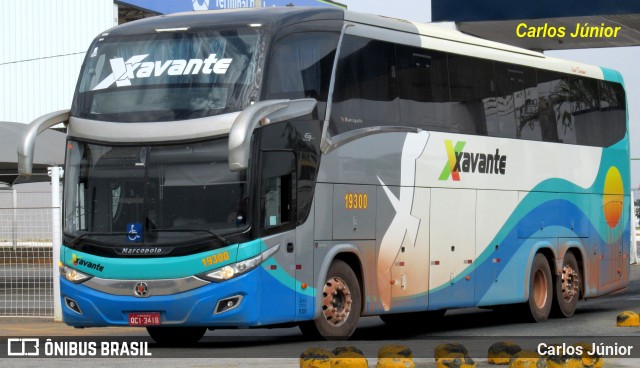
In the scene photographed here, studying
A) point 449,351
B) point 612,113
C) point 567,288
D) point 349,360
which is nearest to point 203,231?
point 349,360

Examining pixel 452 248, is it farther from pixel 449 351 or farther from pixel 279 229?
pixel 449 351

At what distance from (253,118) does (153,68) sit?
1637 millimetres

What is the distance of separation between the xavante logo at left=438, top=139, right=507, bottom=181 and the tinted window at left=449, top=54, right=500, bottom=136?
29cm

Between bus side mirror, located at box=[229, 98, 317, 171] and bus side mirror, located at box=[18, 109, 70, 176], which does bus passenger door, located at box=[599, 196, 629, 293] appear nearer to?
bus side mirror, located at box=[229, 98, 317, 171]

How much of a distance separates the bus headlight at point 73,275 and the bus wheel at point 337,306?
→ 102 inches

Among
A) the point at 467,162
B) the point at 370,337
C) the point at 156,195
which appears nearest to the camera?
the point at 156,195

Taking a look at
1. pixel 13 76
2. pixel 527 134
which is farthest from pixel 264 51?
pixel 13 76

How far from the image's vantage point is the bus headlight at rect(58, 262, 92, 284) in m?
15.1

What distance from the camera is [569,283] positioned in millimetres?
21625

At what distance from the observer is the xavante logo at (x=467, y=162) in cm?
1820

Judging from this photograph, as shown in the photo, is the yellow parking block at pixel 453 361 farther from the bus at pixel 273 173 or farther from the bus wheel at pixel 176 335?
the bus wheel at pixel 176 335

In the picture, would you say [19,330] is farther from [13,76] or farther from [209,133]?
[13,76]

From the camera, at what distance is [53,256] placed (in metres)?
20.6

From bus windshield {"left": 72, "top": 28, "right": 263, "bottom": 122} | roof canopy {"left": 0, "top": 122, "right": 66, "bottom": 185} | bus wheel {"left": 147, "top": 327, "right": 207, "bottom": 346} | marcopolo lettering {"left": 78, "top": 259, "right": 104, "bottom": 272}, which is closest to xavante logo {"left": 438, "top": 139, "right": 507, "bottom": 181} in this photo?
bus wheel {"left": 147, "top": 327, "right": 207, "bottom": 346}
